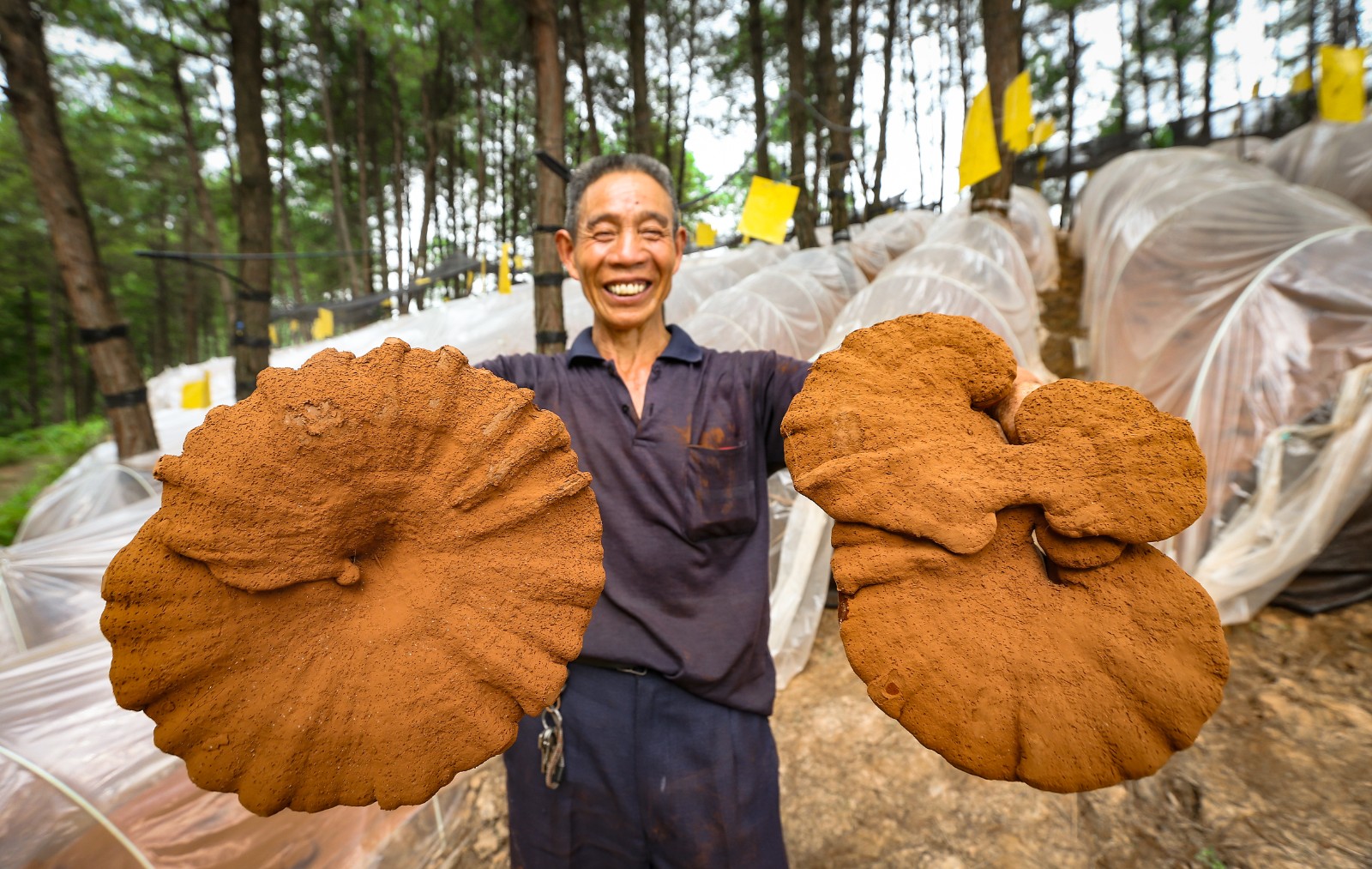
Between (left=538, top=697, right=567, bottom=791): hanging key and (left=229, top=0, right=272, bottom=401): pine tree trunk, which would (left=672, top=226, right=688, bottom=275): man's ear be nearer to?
(left=538, top=697, right=567, bottom=791): hanging key

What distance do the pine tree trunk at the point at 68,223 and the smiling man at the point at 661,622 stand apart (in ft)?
11.6

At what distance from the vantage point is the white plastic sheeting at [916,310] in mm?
3035

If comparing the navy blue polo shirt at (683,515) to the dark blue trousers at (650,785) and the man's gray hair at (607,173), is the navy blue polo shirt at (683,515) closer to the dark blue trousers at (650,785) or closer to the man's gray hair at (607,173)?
the dark blue trousers at (650,785)

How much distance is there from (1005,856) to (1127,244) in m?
4.59

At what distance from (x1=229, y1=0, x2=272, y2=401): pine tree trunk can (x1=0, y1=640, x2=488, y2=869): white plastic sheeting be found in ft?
8.98

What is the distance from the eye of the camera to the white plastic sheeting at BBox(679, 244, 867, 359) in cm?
496

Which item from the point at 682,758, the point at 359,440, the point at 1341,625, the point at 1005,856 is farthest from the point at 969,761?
the point at 1341,625

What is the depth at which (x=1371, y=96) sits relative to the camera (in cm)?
800

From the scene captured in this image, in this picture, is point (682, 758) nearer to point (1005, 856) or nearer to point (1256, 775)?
point (1005, 856)

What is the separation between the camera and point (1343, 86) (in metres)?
4.13

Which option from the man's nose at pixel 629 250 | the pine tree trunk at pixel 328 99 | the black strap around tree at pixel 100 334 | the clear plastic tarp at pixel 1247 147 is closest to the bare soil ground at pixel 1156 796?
the man's nose at pixel 629 250

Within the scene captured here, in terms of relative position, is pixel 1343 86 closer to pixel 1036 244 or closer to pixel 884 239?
pixel 1036 244

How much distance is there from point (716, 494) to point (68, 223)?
4.31 metres

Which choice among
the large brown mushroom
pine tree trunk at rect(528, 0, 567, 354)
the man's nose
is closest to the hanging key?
the large brown mushroom
